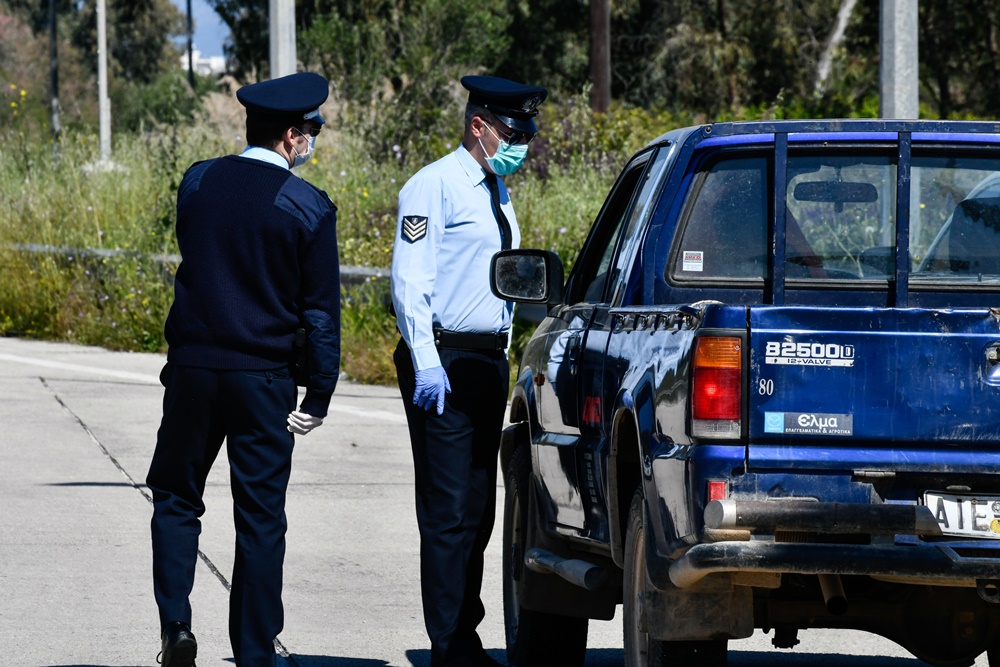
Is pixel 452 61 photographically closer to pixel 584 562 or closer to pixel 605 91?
pixel 605 91

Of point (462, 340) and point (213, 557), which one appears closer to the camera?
point (462, 340)

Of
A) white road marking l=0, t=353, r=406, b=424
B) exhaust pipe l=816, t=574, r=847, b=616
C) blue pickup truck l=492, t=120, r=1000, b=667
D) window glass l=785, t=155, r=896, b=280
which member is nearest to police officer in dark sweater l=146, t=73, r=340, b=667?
blue pickup truck l=492, t=120, r=1000, b=667

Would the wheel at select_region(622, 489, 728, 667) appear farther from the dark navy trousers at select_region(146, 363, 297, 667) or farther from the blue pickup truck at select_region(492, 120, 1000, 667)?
the dark navy trousers at select_region(146, 363, 297, 667)

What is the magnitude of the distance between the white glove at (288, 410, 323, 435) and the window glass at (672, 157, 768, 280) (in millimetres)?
1207

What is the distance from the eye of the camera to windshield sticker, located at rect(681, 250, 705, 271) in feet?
17.4

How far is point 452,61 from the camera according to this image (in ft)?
121

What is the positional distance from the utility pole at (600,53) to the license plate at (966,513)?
27.6 m

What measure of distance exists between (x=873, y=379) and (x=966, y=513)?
0.39 m

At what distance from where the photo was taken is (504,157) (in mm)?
6336

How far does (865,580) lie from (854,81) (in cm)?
3842

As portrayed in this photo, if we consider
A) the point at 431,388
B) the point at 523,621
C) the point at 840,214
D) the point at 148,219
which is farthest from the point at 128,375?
the point at 840,214

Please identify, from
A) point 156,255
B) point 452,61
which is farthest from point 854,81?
point 156,255

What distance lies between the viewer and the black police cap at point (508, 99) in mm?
6289

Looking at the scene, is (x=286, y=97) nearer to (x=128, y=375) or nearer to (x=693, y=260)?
(x=693, y=260)
